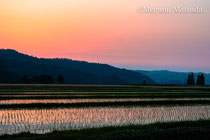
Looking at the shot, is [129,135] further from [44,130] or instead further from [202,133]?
[44,130]

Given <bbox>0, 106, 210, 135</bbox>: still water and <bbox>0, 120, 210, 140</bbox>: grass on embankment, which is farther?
<bbox>0, 106, 210, 135</bbox>: still water

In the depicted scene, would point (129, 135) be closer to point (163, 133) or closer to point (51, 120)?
point (163, 133)

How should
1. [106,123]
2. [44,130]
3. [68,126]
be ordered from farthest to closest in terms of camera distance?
[106,123] → [68,126] → [44,130]

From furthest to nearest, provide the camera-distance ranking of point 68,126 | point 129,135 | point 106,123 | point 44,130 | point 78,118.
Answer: point 78,118, point 106,123, point 68,126, point 44,130, point 129,135

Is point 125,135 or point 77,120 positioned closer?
point 125,135

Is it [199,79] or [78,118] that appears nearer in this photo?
[78,118]

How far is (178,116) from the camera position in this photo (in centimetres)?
2631

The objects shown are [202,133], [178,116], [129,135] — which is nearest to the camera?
[129,135]

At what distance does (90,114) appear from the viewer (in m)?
26.3

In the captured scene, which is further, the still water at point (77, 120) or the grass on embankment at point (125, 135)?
the still water at point (77, 120)

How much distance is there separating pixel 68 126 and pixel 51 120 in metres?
2.84

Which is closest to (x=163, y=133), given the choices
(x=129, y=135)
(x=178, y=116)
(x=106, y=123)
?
(x=129, y=135)

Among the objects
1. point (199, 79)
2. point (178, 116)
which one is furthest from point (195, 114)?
point (199, 79)

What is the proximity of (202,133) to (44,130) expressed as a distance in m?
8.60
